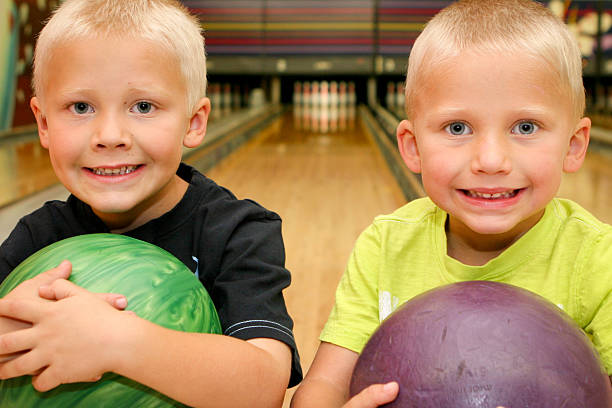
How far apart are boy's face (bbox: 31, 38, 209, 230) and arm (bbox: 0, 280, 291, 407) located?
22cm

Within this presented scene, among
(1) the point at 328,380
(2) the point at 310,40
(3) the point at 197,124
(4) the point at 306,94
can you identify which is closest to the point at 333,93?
(4) the point at 306,94

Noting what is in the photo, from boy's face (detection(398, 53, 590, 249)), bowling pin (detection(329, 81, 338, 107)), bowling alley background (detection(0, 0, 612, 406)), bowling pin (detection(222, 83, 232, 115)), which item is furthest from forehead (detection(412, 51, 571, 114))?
bowling pin (detection(329, 81, 338, 107))

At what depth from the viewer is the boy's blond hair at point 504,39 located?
90 centimetres

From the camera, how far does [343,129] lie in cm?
721

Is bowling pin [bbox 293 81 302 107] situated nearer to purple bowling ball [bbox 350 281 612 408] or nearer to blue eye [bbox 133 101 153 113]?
blue eye [bbox 133 101 153 113]

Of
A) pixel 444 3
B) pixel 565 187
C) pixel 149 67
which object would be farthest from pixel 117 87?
pixel 444 3

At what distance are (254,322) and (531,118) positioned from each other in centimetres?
43

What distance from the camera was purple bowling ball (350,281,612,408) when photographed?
2.41ft

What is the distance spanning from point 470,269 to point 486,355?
23cm

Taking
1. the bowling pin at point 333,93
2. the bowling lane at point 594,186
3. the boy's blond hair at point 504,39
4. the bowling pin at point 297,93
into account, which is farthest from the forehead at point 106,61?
the bowling pin at point 297,93

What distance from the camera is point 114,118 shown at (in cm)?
98

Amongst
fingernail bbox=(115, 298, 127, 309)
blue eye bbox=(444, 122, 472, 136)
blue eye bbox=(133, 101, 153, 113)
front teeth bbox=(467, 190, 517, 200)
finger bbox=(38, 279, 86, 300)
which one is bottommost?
fingernail bbox=(115, 298, 127, 309)

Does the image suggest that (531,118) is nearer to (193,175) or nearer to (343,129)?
(193,175)

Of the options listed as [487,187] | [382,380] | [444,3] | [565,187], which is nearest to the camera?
[382,380]
